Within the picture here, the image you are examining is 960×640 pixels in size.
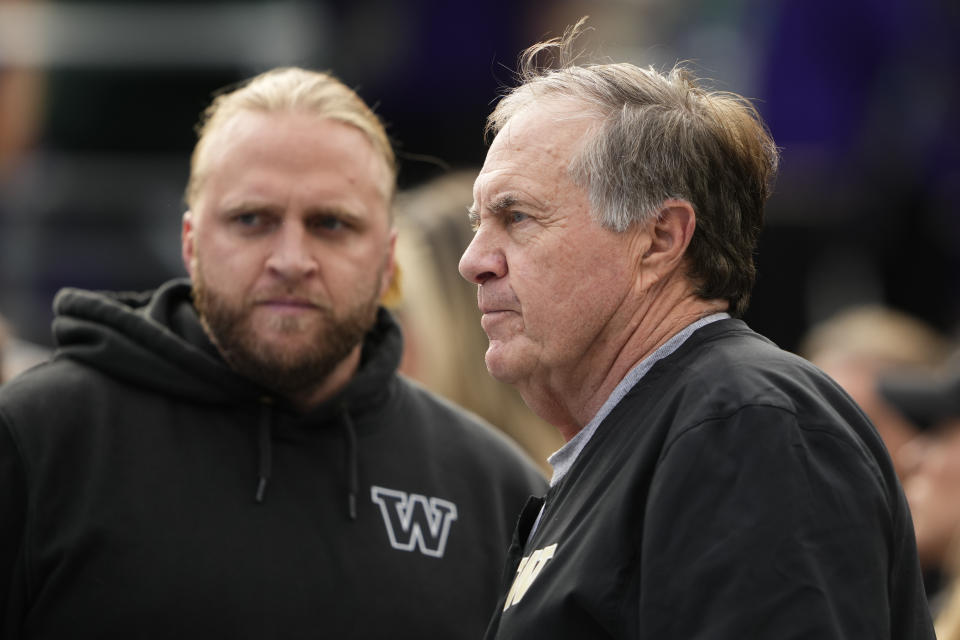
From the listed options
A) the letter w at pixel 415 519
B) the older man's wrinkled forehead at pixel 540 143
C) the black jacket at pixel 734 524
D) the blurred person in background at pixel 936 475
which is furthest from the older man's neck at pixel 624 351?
the blurred person in background at pixel 936 475

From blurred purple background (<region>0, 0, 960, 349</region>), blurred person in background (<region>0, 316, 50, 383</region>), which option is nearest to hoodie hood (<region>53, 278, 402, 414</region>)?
blurred person in background (<region>0, 316, 50, 383</region>)

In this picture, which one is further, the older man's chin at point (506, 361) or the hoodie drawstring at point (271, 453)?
the hoodie drawstring at point (271, 453)

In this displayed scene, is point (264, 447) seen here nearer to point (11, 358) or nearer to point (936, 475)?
point (11, 358)

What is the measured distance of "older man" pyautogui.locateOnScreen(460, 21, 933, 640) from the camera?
79.0 inches

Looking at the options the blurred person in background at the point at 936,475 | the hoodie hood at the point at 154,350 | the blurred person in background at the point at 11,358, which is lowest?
the blurred person in background at the point at 936,475

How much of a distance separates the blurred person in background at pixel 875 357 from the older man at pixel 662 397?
317cm

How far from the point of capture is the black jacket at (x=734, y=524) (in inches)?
78.0

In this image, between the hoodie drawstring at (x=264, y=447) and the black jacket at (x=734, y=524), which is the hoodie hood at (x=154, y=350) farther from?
the black jacket at (x=734, y=524)

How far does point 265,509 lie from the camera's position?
315 cm

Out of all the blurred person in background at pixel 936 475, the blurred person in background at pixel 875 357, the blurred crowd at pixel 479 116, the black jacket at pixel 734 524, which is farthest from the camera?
the blurred crowd at pixel 479 116

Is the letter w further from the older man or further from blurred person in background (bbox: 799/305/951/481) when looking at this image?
blurred person in background (bbox: 799/305/951/481)

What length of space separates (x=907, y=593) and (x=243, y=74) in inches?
330

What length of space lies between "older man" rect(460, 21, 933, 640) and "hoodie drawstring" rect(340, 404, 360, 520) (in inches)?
27.1

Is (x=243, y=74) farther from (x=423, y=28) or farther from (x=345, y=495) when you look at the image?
(x=345, y=495)
